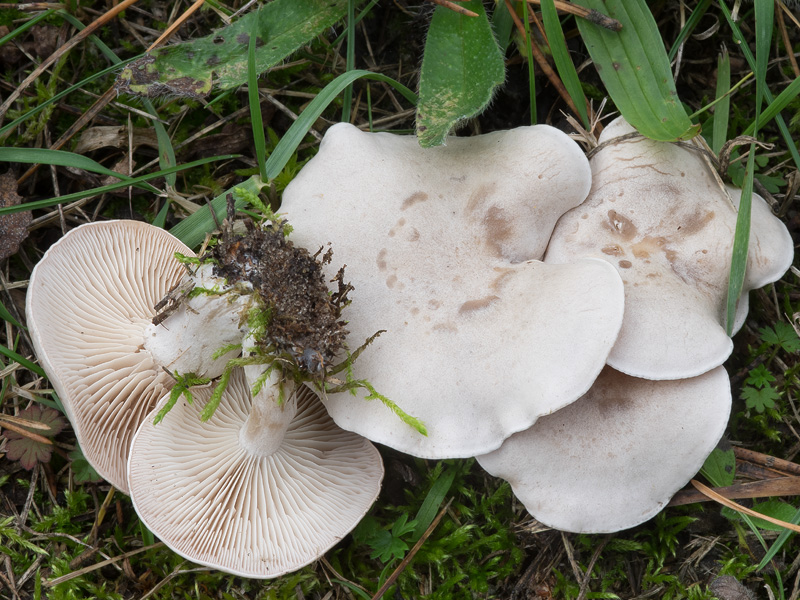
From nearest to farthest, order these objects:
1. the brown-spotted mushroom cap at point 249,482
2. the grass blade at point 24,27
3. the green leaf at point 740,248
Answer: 1. the green leaf at point 740,248
2. the brown-spotted mushroom cap at point 249,482
3. the grass blade at point 24,27

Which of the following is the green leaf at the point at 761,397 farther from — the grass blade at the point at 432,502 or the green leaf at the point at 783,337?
the grass blade at the point at 432,502

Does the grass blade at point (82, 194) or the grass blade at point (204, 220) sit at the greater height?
the grass blade at point (82, 194)

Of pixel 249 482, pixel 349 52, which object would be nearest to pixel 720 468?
pixel 249 482

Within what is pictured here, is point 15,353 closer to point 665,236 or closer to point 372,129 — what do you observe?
point 372,129

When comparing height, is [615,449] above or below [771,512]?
above

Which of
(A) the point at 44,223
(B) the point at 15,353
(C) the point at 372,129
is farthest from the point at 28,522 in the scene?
(C) the point at 372,129

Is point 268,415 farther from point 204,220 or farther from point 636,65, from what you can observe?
point 636,65


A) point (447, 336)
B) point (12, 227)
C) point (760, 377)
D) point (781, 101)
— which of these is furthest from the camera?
point (12, 227)

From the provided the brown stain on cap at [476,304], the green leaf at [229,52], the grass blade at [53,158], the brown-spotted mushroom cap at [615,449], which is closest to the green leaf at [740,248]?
the brown-spotted mushroom cap at [615,449]
